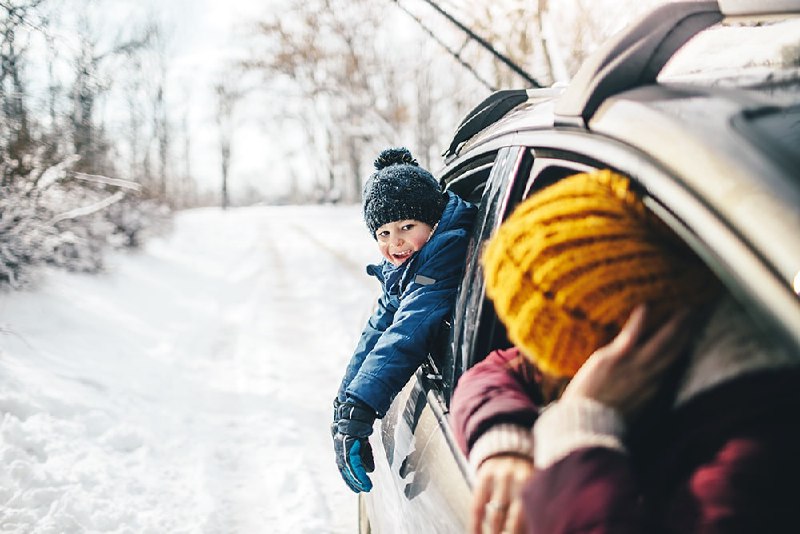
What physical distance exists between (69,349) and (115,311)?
160 cm

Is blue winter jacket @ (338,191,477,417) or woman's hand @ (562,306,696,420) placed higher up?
woman's hand @ (562,306,696,420)

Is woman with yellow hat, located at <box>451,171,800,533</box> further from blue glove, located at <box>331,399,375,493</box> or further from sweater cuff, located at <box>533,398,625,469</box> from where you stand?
blue glove, located at <box>331,399,375,493</box>

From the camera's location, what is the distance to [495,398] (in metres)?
1.02

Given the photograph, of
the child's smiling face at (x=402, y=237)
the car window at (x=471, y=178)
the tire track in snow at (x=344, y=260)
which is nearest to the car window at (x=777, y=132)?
the car window at (x=471, y=178)

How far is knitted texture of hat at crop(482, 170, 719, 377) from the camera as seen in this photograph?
79cm

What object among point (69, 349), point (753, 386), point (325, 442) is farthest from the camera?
point (69, 349)

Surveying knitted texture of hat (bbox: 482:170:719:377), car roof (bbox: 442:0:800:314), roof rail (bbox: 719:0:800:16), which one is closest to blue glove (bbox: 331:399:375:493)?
knitted texture of hat (bbox: 482:170:719:377)

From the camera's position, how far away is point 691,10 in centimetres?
97

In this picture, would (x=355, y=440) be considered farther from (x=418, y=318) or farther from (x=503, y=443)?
(x=503, y=443)

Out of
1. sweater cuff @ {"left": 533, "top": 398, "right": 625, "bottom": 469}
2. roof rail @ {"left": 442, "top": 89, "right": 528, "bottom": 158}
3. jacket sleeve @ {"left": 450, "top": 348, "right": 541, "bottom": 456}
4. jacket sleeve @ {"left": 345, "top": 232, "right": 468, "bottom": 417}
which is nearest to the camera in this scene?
sweater cuff @ {"left": 533, "top": 398, "right": 625, "bottom": 469}

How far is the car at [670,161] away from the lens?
0.65 metres

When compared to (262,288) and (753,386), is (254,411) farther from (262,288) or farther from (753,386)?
(262,288)

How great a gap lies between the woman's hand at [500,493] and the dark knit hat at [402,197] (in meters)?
1.21

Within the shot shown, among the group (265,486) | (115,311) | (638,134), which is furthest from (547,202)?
(115,311)
